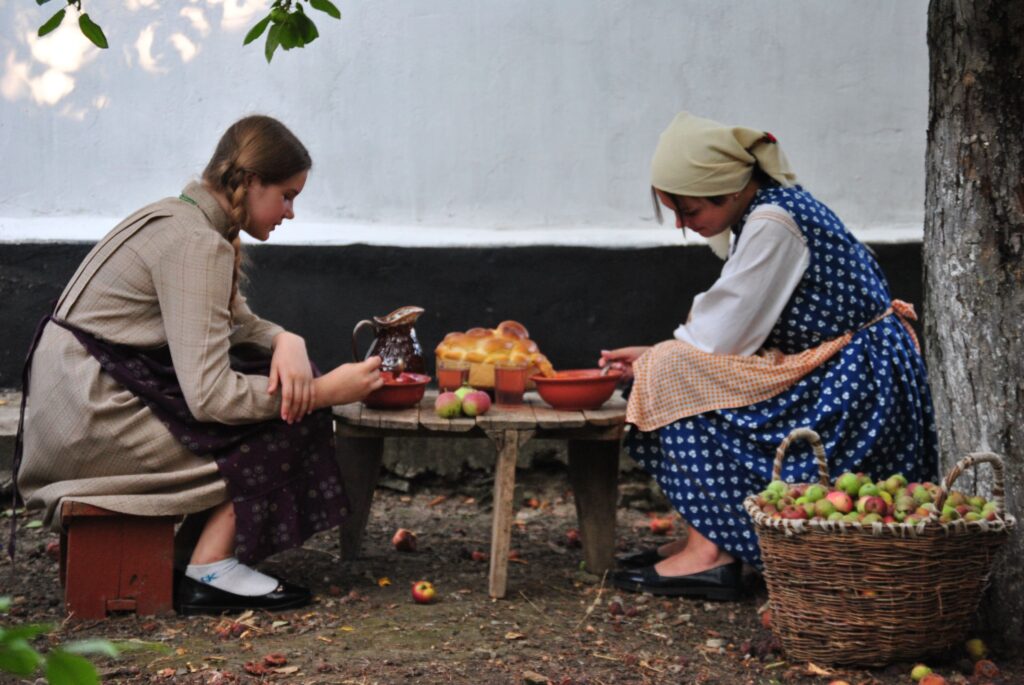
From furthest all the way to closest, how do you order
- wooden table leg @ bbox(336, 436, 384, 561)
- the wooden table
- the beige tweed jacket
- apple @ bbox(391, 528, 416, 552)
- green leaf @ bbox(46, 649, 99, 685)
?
apple @ bbox(391, 528, 416, 552)
wooden table leg @ bbox(336, 436, 384, 561)
the wooden table
the beige tweed jacket
green leaf @ bbox(46, 649, 99, 685)

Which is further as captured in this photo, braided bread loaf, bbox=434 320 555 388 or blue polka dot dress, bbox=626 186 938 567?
braided bread loaf, bbox=434 320 555 388

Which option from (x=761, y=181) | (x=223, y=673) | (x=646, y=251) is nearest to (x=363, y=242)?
(x=646, y=251)

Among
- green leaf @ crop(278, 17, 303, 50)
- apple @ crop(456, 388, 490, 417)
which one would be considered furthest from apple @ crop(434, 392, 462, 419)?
green leaf @ crop(278, 17, 303, 50)

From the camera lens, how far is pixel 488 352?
415 centimetres

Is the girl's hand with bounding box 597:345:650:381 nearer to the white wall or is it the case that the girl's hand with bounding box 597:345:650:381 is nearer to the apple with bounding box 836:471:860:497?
the apple with bounding box 836:471:860:497

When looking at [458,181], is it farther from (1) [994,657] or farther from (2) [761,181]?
(1) [994,657]

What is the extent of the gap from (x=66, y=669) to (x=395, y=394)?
301 cm

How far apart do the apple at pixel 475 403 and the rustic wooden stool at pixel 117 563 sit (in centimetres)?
96

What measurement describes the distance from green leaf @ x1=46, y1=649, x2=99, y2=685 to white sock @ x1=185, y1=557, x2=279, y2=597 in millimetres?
2906

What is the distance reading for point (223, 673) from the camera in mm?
3100

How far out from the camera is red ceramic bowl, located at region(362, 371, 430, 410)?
3.86 m

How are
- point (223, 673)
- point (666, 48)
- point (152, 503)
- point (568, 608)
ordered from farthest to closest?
point (666, 48) → point (568, 608) → point (152, 503) → point (223, 673)

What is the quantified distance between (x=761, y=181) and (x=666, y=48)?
4.42ft

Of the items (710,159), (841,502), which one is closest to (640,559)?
(841,502)
